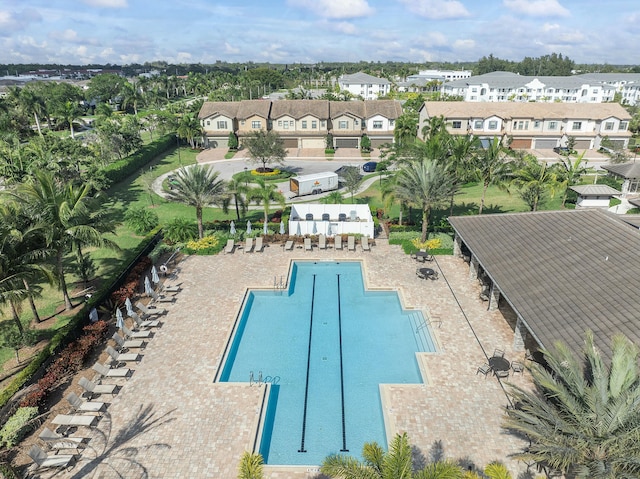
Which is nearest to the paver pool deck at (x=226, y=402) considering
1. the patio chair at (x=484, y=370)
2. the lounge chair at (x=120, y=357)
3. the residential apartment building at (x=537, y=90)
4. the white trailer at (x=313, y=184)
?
the patio chair at (x=484, y=370)

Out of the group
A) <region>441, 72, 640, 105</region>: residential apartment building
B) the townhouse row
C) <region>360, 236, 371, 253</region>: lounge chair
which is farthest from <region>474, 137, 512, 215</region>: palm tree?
<region>441, 72, 640, 105</region>: residential apartment building

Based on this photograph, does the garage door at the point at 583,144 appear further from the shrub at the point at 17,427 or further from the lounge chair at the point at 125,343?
the shrub at the point at 17,427

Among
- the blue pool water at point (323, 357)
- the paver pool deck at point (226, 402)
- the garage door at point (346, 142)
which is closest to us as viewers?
the paver pool deck at point (226, 402)

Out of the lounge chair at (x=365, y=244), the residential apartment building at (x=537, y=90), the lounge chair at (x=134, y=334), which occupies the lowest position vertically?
the lounge chair at (x=134, y=334)

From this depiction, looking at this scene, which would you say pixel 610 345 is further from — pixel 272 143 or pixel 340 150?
pixel 340 150

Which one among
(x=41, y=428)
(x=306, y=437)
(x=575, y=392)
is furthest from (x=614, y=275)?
(x=41, y=428)

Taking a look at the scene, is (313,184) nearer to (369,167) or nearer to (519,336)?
(369,167)

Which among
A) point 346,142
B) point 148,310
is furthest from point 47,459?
point 346,142
